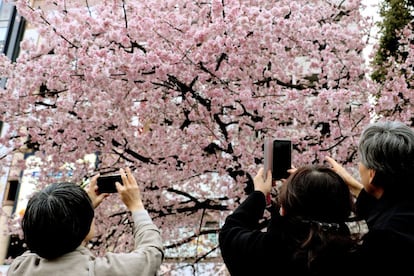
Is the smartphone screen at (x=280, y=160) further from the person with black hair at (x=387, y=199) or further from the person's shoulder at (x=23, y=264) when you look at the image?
the person's shoulder at (x=23, y=264)

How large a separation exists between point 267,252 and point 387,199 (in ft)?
1.79

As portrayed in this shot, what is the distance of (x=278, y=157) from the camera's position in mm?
1682

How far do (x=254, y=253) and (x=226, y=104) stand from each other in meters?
3.55

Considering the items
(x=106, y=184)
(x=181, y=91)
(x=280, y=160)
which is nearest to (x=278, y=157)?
(x=280, y=160)

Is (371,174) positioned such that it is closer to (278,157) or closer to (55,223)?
(278,157)

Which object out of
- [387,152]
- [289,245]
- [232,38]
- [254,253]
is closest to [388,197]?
[387,152]

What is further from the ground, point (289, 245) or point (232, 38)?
point (232, 38)

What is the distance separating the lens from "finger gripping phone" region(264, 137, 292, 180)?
1.67 m

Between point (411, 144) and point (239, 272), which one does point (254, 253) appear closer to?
point (239, 272)

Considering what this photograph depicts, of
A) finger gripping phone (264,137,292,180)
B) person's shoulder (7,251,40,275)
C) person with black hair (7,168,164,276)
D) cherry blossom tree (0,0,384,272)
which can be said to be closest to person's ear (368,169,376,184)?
finger gripping phone (264,137,292,180)

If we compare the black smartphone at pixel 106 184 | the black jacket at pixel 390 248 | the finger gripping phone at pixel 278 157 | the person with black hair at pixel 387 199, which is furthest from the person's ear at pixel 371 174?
the black smartphone at pixel 106 184

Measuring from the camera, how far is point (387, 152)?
1.42 metres

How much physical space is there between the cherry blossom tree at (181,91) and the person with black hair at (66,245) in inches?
123

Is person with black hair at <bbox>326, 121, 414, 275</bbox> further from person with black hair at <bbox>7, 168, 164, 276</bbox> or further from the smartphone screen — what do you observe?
person with black hair at <bbox>7, 168, 164, 276</bbox>
